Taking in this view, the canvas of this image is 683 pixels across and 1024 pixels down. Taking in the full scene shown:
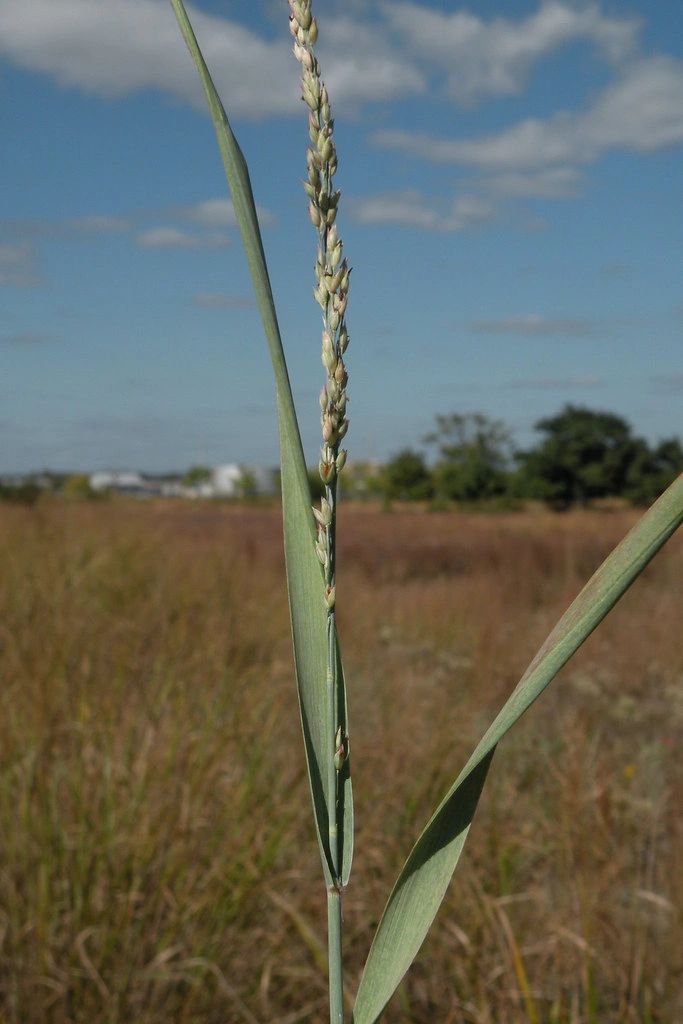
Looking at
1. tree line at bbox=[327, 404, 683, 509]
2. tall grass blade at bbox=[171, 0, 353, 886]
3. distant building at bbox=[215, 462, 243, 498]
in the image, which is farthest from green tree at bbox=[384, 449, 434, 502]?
distant building at bbox=[215, 462, 243, 498]

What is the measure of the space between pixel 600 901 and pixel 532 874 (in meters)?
0.33

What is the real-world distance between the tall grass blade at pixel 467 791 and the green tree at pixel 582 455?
39.6 ft

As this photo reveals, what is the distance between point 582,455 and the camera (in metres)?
12.3

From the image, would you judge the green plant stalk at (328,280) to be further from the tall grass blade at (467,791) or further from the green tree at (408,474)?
the green tree at (408,474)

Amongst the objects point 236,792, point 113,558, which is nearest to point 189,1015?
point 236,792

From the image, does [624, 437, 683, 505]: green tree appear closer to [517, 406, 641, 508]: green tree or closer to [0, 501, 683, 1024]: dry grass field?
[517, 406, 641, 508]: green tree

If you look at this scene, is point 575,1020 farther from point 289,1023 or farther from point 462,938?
point 289,1023

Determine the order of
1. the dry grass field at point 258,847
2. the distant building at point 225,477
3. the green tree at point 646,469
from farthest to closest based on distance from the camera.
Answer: the distant building at point 225,477 < the green tree at point 646,469 < the dry grass field at point 258,847

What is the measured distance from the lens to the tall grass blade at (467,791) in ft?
0.83

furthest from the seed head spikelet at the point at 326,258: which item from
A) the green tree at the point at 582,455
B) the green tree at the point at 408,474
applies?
the green tree at the point at 582,455

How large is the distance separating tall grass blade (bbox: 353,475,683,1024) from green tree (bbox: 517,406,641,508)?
1206 centimetres

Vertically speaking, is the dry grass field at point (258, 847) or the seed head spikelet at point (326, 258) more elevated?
the seed head spikelet at point (326, 258)

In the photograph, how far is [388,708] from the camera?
2.76 metres

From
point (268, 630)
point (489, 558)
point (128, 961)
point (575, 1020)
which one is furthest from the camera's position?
point (489, 558)
